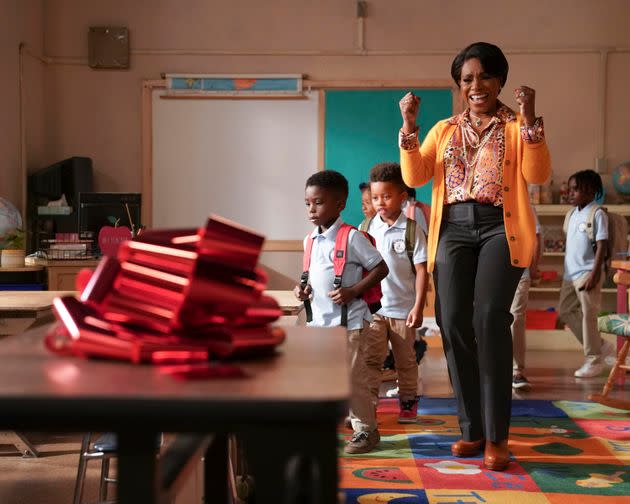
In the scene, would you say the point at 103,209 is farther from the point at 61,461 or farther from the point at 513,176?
the point at 513,176

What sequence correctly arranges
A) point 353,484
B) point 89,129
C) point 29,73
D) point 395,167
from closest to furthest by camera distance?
point 353,484 < point 395,167 < point 29,73 < point 89,129

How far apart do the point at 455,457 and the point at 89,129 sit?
5.59 meters

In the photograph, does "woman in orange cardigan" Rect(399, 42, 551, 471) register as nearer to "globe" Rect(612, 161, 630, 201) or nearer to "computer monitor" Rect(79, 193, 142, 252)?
"computer monitor" Rect(79, 193, 142, 252)

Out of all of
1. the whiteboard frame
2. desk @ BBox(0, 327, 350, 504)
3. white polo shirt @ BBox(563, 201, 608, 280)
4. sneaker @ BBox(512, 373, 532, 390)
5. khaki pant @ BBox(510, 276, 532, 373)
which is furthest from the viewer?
the whiteboard frame

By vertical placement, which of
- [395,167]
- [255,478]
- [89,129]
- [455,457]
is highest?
[89,129]

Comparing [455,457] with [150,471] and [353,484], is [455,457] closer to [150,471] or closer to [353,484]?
[353,484]

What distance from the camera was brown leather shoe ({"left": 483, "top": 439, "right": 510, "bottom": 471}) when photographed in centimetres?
289

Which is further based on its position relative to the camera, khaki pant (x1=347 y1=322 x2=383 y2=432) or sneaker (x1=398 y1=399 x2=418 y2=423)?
sneaker (x1=398 y1=399 x2=418 y2=423)

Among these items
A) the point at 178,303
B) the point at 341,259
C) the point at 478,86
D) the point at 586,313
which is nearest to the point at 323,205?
the point at 341,259

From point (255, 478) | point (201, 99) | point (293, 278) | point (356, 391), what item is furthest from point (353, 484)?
point (201, 99)

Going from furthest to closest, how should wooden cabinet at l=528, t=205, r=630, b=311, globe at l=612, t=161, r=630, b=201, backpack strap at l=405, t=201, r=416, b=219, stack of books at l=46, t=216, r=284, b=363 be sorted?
wooden cabinet at l=528, t=205, r=630, b=311, globe at l=612, t=161, r=630, b=201, backpack strap at l=405, t=201, r=416, b=219, stack of books at l=46, t=216, r=284, b=363

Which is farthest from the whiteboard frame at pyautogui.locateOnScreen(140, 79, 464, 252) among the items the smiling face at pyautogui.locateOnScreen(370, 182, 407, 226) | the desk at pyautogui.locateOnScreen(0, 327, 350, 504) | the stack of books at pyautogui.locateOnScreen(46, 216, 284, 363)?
the desk at pyautogui.locateOnScreen(0, 327, 350, 504)

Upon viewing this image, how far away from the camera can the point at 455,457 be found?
313 cm

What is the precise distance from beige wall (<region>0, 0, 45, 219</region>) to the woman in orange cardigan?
468cm
